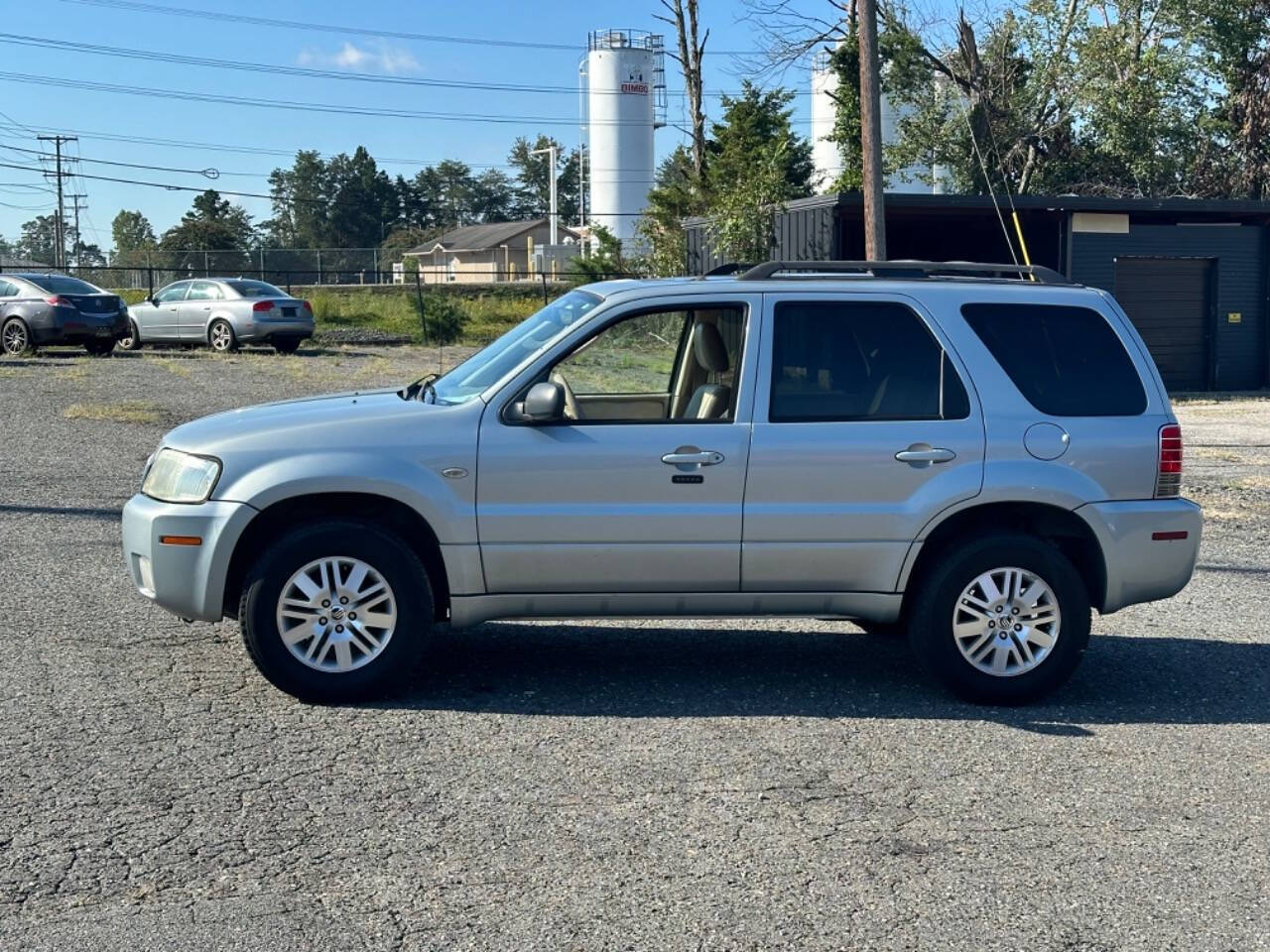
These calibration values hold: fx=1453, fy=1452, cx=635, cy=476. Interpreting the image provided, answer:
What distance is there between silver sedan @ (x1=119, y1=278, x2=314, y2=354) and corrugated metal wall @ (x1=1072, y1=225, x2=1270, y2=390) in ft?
49.9

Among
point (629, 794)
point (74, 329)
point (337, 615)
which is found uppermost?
point (74, 329)

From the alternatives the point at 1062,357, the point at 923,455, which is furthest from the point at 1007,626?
the point at 1062,357

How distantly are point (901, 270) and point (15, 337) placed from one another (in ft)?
76.1

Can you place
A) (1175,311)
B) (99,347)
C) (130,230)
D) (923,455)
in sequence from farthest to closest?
(130,230) → (99,347) → (1175,311) → (923,455)

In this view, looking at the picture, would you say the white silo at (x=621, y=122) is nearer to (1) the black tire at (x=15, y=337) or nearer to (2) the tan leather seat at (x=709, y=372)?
(1) the black tire at (x=15, y=337)

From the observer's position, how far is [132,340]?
2977 centimetres

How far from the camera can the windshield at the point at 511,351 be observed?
665 centimetres

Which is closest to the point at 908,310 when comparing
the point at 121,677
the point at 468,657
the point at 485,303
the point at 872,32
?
the point at 468,657

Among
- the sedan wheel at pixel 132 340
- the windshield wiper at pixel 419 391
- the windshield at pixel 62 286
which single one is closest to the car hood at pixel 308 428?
the windshield wiper at pixel 419 391

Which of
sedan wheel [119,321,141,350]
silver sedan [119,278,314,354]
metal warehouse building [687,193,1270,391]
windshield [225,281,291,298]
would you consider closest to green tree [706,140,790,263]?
metal warehouse building [687,193,1270,391]

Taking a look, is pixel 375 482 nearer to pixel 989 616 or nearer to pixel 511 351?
pixel 511 351

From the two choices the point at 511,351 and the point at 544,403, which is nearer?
the point at 544,403

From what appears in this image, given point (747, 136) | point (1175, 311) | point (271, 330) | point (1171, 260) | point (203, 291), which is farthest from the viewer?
point (747, 136)

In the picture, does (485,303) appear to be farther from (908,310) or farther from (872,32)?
(908,310)
